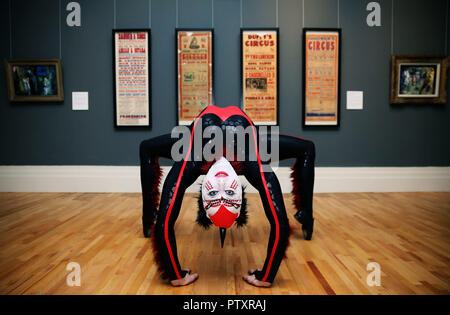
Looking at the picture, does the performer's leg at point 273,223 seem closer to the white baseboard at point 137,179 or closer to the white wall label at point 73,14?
the white baseboard at point 137,179

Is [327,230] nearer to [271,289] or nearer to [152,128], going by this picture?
[271,289]

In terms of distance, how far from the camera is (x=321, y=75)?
371cm

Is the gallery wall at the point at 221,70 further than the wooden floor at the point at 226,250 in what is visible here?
Yes

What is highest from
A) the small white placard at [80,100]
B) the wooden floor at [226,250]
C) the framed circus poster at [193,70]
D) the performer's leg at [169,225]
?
the framed circus poster at [193,70]

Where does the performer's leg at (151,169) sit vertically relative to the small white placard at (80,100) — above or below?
below

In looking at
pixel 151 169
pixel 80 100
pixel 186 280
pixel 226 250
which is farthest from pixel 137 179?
pixel 186 280

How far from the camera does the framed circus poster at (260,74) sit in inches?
145

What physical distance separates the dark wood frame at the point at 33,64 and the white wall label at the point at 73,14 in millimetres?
498

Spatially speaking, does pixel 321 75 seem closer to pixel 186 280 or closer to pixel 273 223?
pixel 273 223

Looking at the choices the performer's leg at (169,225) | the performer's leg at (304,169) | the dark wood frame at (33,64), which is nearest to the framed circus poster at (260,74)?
the performer's leg at (304,169)

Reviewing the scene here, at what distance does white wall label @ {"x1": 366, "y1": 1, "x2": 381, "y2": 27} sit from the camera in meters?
3.73

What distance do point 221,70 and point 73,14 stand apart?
76.1 inches

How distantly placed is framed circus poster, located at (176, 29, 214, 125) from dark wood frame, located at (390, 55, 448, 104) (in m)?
2.22

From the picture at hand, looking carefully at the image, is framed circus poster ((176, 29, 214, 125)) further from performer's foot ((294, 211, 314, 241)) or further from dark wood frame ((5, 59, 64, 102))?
performer's foot ((294, 211, 314, 241))
